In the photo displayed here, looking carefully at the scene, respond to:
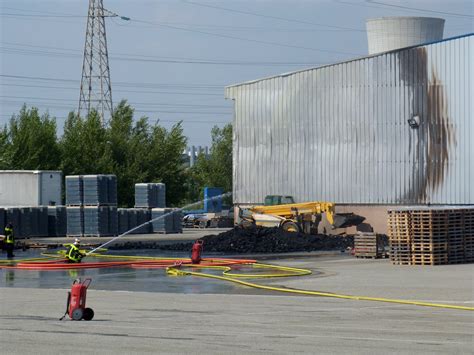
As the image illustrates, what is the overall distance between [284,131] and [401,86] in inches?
275

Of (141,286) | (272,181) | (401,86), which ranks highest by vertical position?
(401,86)

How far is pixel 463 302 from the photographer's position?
850 inches

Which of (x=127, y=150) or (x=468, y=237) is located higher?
(x=127, y=150)

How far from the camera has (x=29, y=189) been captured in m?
58.2

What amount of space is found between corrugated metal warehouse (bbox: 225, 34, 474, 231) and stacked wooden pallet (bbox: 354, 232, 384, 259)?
450 inches

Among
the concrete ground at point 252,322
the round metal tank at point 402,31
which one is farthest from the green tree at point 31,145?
the concrete ground at point 252,322

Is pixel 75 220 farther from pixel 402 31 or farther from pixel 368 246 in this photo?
pixel 368 246

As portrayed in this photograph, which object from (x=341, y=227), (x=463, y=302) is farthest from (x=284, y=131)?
(x=463, y=302)

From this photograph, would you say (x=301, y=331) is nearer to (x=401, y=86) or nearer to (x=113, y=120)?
(x=401, y=86)

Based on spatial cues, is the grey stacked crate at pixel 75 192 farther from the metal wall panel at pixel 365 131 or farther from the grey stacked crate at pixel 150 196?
the metal wall panel at pixel 365 131

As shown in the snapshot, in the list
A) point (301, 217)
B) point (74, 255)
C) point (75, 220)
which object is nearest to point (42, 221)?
point (75, 220)

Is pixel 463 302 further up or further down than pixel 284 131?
further down

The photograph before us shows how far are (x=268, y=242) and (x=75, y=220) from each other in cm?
1722

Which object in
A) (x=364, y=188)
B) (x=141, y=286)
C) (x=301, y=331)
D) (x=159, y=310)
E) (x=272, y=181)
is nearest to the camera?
(x=301, y=331)
